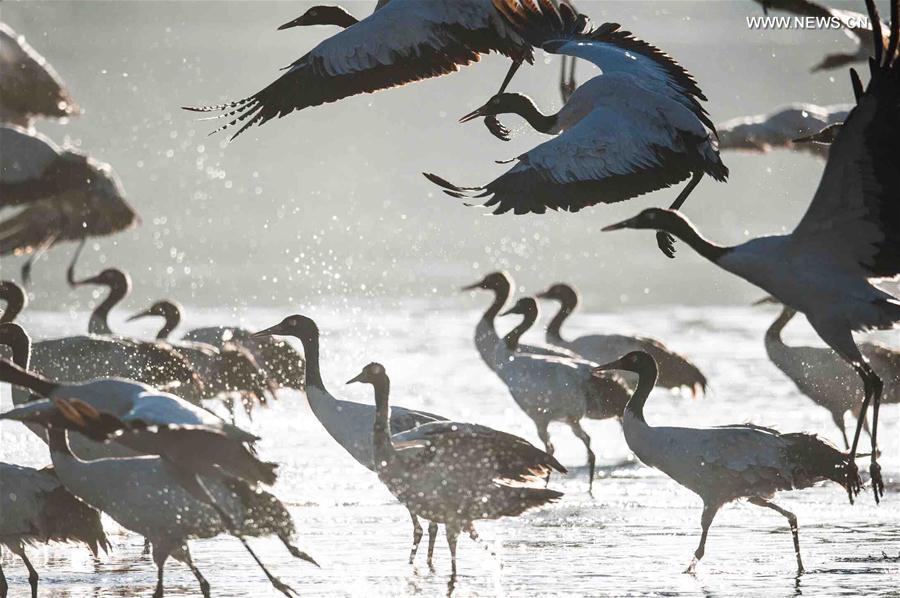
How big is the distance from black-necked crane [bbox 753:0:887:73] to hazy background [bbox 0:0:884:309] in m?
13.1

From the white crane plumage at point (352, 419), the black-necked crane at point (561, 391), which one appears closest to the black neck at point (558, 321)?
the black-necked crane at point (561, 391)

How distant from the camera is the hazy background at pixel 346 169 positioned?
2509cm

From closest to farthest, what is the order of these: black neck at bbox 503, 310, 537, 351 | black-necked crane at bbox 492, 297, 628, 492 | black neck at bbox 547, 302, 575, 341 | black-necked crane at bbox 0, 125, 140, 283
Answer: black-necked crane at bbox 0, 125, 140, 283
black-necked crane at bbox 492, 297, 628, 492
black neck at bbox 503, 310, 537, 351
black neck at bbox 547, 302, 575, 341

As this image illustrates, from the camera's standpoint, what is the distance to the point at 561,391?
1132cm

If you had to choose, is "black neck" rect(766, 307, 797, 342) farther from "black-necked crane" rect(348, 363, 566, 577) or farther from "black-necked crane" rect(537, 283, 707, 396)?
"black-necked crane" rect(348, 363, 566, 577)

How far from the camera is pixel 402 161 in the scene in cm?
3744

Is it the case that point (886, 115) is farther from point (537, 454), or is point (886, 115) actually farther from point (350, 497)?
point (350, 497)

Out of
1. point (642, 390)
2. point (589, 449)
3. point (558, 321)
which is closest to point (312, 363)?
point (642, 390)

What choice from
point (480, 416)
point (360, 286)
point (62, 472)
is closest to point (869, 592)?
point (62, 472)

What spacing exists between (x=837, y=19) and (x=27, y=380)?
4581 millimetres

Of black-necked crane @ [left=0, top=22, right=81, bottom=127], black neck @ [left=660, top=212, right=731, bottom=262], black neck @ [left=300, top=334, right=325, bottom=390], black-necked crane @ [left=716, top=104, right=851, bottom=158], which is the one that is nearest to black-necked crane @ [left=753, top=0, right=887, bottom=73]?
black neck @ [left=660, top=212, right=731, bottom=262]

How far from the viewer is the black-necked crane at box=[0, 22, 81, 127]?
11.3 m

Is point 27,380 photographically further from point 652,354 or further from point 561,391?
point 652,354

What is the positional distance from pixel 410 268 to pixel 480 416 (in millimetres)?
12587
